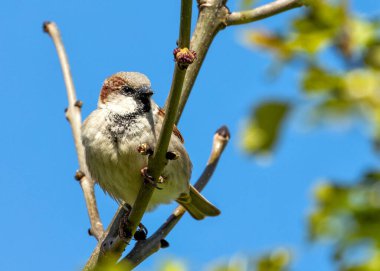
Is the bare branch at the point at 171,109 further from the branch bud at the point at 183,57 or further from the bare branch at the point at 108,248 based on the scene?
the bare branch at the point at 108,248

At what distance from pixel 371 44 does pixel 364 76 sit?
7cm

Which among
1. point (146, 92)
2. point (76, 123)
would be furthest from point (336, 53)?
point (76, 123)

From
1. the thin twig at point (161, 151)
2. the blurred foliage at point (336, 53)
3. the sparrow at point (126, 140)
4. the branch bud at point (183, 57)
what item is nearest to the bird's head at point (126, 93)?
the sparrow at point (126, 140)

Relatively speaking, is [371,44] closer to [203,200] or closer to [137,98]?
[137,98]

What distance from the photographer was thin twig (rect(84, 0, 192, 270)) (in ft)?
7.72

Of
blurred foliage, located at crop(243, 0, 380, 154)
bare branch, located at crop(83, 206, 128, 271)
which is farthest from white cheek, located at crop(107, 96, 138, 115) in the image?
blurred foliage, located at crop(243, 0, 380, 154)

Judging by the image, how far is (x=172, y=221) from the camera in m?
3.83

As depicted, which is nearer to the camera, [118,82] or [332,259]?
[332,259]

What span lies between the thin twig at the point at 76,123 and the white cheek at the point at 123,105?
0.91 feet

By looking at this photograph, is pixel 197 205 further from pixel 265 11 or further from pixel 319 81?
pixel 319 81

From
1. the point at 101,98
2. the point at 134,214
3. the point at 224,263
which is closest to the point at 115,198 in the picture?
the point at 101,98

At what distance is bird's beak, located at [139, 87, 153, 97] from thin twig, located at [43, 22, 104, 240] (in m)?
0.49

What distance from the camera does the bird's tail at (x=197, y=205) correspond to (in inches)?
191

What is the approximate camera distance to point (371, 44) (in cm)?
89
